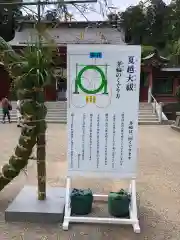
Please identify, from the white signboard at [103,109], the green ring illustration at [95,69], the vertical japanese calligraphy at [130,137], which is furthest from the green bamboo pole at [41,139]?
the vertical japanese calligraphy at [130,137]

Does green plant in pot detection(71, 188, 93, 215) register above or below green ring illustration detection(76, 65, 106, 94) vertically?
below

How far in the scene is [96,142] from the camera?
14.0ft

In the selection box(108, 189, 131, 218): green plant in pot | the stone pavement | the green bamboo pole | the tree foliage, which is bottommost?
the stone pavement

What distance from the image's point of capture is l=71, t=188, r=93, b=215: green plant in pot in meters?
4.41

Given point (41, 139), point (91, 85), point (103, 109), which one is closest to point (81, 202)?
point (41, 139)

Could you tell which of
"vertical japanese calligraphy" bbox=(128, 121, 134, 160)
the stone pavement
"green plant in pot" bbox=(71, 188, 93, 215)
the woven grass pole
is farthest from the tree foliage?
"green plant in pot" bbox=(71, 188, 93, 215)

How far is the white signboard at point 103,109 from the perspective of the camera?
4.09 metres

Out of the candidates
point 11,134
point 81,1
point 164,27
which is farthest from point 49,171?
point 164,27

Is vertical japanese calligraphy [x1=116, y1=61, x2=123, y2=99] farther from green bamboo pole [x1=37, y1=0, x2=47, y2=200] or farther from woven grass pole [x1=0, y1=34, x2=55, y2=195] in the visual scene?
green bamboo pole [x1=37, y1=0, x2=47, y2=200]

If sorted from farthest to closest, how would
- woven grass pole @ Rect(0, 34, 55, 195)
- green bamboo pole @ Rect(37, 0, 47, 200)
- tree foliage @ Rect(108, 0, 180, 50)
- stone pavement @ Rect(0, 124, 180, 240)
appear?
tree foliage @ Rect(108, 0, 180, 50)
green bamboo pole @ Rect(37, 0, 47, 200)
woven grass pole @ Rect(0, 34, 55, 195)
stone pavement @ Rect(0, 124, 180, 240)

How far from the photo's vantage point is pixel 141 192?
578 centimetres

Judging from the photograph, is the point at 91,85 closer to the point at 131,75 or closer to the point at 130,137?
the point at 131,75

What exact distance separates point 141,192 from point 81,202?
5.60 feet

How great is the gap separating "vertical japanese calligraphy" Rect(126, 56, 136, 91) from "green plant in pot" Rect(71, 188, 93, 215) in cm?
154
